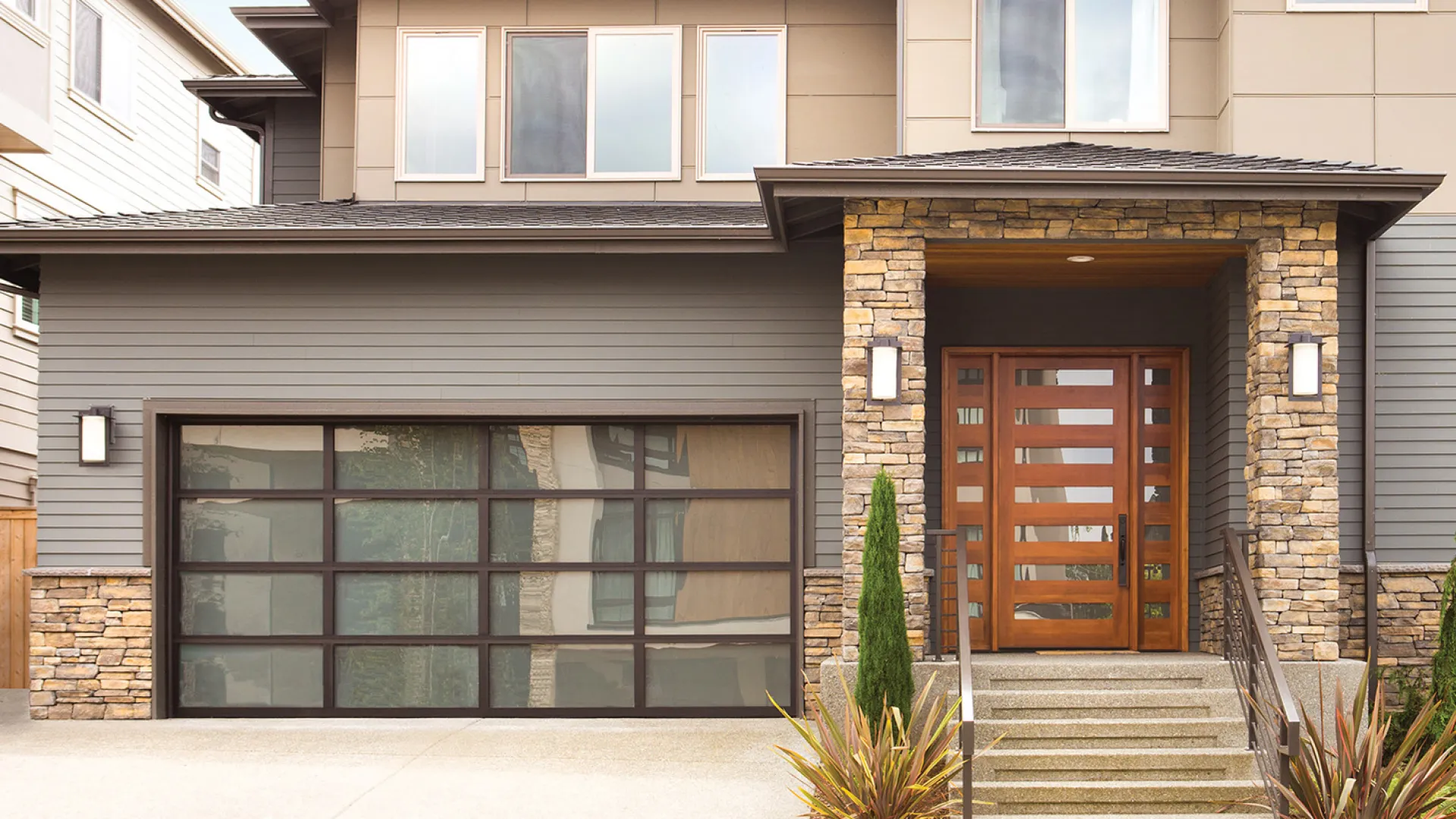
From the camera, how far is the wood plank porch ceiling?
892 centimetres

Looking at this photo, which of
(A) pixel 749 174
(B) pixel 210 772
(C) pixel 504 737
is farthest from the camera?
(A) pixel 749 174

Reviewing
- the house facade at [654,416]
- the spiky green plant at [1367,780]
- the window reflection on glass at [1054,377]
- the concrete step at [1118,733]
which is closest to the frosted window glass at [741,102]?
the house facade at [654,416]

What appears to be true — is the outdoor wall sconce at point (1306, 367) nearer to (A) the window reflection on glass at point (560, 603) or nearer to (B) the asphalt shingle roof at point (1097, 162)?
(B) the asphalt shingle roof at point (1097, 162)

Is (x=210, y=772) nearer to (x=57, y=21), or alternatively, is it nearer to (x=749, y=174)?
(x=749, y=174)

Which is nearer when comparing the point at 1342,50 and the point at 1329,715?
the point at 1329,715

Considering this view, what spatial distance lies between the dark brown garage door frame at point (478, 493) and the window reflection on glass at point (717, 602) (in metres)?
0.06

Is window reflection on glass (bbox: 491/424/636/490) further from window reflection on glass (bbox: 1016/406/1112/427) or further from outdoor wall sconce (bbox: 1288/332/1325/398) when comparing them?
outdoor wall sconce (bbox: 1288/332/1325/398)

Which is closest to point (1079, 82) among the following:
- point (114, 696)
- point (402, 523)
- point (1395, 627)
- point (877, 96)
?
point (877, 96)

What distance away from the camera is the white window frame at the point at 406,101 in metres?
11.6

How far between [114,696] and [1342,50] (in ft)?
31.6

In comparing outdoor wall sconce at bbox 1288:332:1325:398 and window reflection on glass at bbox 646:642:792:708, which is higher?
outdoor wall sconce at bbox 1288:332:1325:398

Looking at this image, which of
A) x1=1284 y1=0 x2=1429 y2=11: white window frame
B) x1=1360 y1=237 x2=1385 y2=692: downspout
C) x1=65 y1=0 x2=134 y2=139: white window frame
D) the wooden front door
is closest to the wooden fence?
x1=65 y1=0 x2=134 y2=139: white window frame

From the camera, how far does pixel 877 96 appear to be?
11539 mm

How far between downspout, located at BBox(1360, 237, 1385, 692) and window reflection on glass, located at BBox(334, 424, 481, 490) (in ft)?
19.9
